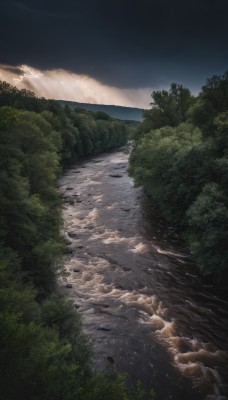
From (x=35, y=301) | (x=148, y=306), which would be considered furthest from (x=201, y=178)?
(x=35, y=301)

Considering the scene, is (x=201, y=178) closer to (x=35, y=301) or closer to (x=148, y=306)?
(x=148, y=306)

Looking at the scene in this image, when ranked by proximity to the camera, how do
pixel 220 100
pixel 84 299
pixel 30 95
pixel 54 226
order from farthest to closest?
pixel 30 95, pixel 220 100, pixel 54 226, pixel 84 299

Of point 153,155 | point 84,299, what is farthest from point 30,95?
point 84,299

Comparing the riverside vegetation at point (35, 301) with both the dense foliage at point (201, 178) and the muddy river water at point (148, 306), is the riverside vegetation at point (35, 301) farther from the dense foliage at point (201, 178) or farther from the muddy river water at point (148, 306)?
the dense foliage at point (201, 178)

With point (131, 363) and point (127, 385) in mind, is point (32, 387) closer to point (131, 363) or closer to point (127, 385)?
point (127, 385)

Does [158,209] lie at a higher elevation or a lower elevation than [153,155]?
lower
